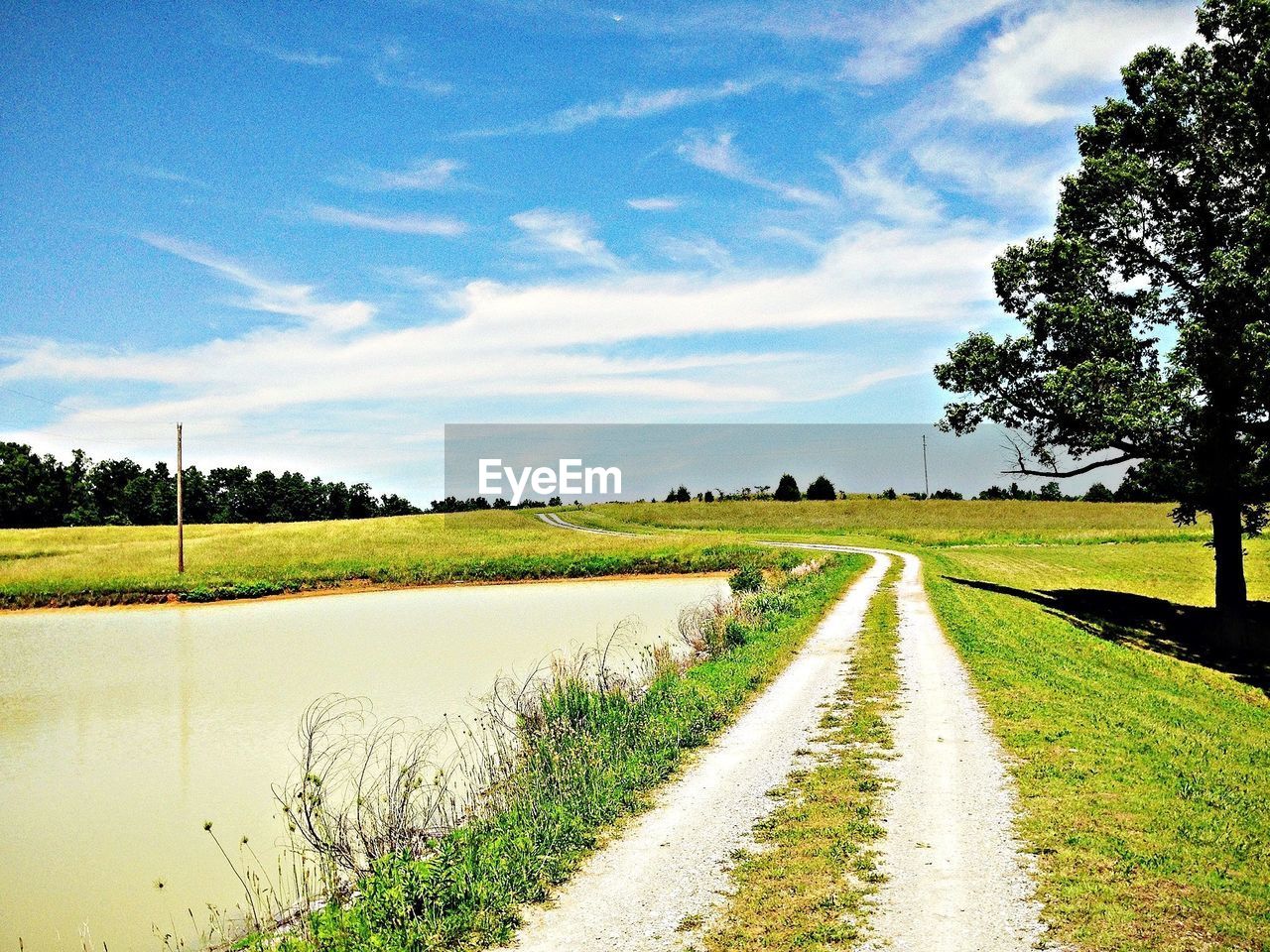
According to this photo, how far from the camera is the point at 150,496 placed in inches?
5074

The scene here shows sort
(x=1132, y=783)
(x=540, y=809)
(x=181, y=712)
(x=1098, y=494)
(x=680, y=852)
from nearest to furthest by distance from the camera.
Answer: (x=680, y=852), (x=540, y=809), (x=1132, y=783), (x=181, y=712), (x=1098, y=494)

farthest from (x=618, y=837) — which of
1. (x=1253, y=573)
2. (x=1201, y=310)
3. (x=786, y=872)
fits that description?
(x=1253, y=573)

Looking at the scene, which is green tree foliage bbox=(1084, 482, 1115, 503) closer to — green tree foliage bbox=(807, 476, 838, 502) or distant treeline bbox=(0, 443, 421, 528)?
green tree foliage bbox=(807, 476, 838, 502)

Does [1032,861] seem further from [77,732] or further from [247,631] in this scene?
[247,631]

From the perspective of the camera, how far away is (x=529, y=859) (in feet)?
27.0

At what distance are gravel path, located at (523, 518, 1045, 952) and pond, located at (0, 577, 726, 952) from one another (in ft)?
16.4

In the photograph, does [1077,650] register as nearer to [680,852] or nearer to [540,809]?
[680,852]

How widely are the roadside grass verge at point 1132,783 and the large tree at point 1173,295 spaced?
6.23 m

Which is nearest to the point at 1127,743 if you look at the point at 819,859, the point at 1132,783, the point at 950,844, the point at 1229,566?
the point at 1132,783

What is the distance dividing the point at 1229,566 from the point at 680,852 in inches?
950

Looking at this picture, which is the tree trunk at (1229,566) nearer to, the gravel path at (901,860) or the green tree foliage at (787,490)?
the gravel path at (901,860)

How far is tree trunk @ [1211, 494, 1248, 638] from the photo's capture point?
966 inches

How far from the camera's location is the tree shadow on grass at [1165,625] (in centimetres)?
2275

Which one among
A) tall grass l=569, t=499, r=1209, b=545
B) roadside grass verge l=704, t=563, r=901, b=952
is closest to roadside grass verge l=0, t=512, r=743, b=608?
tall grass l=569, t=499, r=1209, b=545
